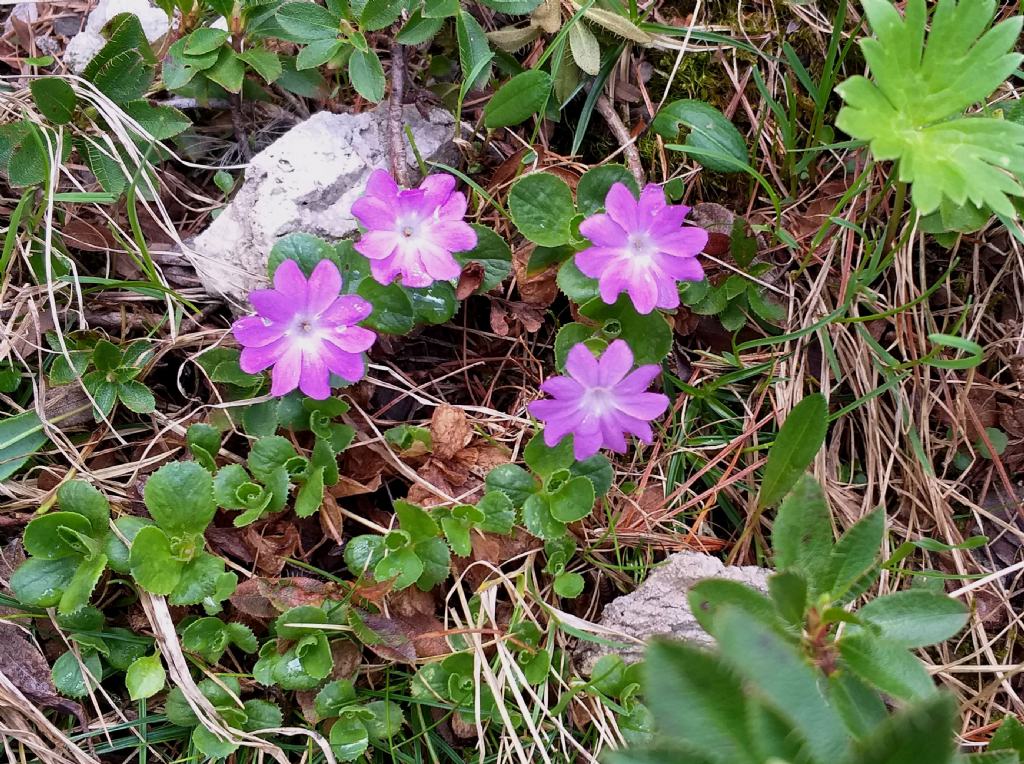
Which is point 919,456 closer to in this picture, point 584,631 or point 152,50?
point 584,631

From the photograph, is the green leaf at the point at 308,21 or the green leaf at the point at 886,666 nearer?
the green leaf at the point at 886,666

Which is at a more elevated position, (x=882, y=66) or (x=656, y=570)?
(x=882, y=66)

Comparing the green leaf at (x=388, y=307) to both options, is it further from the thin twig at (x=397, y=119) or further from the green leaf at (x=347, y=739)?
the green leaf at (x=347, y=739)

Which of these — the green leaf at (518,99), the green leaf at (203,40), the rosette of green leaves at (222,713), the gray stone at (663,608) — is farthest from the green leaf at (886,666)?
the green leaf at (203,40)

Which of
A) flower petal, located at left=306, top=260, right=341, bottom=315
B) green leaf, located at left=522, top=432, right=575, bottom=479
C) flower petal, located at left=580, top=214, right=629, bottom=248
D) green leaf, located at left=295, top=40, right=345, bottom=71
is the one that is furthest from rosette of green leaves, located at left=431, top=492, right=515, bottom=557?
green leaf, located at left=295, top=40, right=345, bottom=71

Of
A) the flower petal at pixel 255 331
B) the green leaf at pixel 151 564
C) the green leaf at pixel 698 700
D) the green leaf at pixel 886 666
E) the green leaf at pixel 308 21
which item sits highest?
the green leaf at pixel 308 21

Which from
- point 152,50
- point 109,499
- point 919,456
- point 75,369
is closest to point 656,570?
point 919,456

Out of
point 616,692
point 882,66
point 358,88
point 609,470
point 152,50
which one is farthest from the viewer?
point 152,50

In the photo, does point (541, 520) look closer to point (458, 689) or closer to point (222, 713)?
point (458, 689)
